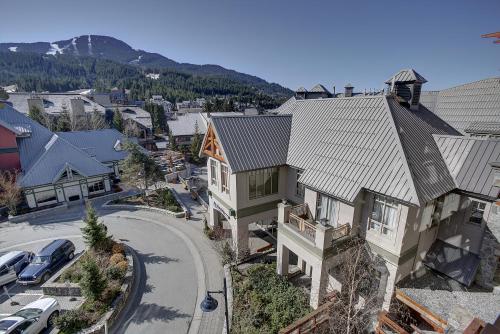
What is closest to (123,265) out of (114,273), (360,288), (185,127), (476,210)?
(114,273)

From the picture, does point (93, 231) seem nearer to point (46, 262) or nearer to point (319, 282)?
point (46, 262)

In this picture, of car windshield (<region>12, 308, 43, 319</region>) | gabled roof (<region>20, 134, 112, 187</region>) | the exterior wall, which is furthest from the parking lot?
the exterior wall

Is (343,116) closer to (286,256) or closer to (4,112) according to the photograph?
(286,256)

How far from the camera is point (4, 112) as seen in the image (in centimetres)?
3519

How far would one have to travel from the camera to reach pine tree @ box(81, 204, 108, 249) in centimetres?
1951

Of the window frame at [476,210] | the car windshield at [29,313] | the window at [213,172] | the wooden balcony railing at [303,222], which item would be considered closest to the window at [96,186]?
the window at [213,172]

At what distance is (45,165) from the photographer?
3103 cm

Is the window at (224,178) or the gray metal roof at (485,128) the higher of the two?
the gray metal roof at (485,128)

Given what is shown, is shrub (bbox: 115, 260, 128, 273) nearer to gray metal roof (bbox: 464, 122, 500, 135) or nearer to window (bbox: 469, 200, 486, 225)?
window (bbox: 469, 200, 486, 225)

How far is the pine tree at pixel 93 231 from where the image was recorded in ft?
64.0

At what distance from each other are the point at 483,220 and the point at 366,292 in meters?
7.26

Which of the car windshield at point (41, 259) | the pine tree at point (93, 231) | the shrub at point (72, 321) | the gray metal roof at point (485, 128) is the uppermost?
the gray metal roof at point (485, 128)

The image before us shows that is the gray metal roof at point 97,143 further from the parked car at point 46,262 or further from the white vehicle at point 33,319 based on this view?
the white vehicle at point 33,319

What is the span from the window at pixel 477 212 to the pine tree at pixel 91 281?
→ 22.1 m
